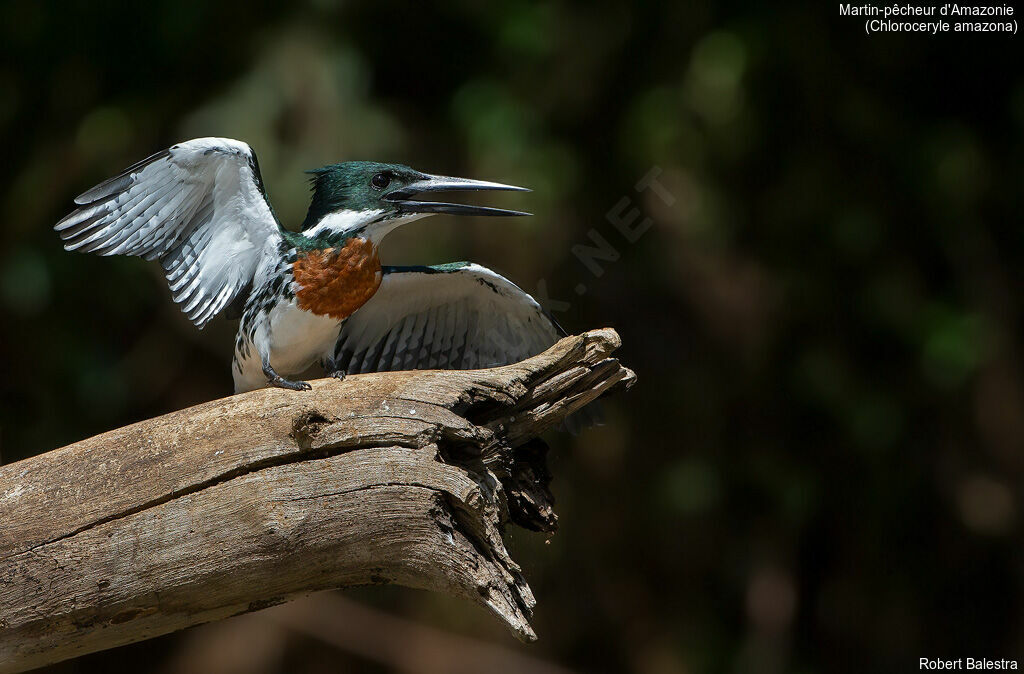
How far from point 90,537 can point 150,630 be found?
18cm

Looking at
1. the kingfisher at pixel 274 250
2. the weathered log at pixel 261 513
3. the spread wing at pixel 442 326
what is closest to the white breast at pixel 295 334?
the kingfisher at pixel 274 250

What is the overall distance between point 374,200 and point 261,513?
67 centimetres

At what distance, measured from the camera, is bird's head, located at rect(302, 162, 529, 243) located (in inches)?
75.6

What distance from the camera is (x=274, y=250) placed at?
1.93 metres

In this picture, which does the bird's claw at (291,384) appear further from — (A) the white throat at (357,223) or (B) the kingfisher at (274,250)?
(A) the white throat at (357,223)

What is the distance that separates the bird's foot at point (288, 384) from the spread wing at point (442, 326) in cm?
25

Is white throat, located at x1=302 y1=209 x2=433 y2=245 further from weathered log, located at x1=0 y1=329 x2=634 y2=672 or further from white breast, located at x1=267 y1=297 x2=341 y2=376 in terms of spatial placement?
weathered log, located at x1=0 y1=329 x2=634 y2=672

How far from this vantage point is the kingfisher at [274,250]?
1829 millimetres

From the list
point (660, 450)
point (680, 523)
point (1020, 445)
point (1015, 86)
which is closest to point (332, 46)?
point (660, 450)

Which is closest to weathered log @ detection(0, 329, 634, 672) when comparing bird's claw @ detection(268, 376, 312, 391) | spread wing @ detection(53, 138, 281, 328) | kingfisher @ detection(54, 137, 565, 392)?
bird's claw @ detection(268, 376, 312, 391)

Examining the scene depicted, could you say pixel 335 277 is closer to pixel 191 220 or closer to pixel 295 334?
pixel 295 334

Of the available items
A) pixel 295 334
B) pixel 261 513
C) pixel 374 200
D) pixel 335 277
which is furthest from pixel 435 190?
pixel 261 513

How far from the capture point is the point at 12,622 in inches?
61.4

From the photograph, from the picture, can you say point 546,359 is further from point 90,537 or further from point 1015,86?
point 1015,86
